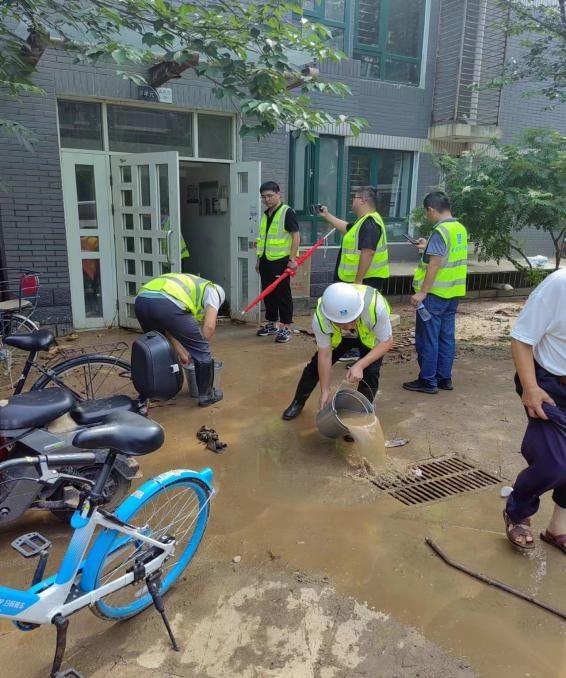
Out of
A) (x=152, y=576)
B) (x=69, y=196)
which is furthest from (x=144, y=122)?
(x=152, y=576)

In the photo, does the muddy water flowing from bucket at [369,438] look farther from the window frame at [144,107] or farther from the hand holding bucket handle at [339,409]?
the window frame at [144,107]

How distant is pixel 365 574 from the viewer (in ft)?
9.06

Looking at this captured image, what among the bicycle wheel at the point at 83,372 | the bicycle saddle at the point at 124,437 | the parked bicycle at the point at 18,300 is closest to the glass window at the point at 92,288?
the parked bicycle at the point at 18,300

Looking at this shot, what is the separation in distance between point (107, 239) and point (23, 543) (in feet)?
19.1

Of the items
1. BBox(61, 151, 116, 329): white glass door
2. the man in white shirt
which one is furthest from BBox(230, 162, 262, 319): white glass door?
the man in white shirt

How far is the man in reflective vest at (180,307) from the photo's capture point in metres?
4.22

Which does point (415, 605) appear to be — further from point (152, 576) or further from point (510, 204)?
point (510, 204)

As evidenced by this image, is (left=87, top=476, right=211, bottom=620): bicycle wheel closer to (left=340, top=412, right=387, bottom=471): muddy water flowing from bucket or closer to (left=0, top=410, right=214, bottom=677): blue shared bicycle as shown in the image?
(left=0, top=410, right=214, bottom=677): blue shared bicycle

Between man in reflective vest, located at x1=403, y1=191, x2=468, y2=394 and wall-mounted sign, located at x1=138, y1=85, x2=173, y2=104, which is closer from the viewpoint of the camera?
man in reflective vest, located at x1=403, y1=191, x2=468, y2=394

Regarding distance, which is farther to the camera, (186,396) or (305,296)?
(305,296)

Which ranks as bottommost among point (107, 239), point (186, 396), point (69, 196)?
point (186, 396)

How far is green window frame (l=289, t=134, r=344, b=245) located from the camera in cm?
911

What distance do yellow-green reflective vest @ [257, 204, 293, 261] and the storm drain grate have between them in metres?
3.77

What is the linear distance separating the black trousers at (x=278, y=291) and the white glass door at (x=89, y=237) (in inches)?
81.2
